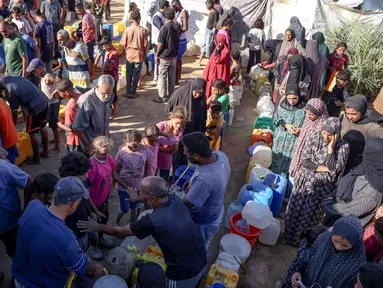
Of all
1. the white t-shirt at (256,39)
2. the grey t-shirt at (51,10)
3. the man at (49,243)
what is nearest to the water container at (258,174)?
the man at (49,243)

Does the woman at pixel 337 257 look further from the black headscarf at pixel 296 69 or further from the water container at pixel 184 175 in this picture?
the black headscarf at pixel 296 69

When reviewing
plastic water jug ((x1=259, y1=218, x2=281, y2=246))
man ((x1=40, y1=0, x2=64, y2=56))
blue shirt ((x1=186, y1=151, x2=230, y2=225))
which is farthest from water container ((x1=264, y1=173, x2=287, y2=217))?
man ((x1=40, y1=0, x2=64, y2=56))

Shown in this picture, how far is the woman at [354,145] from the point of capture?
4828 millimetres

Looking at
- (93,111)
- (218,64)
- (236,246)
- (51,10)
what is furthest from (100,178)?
(51,10)

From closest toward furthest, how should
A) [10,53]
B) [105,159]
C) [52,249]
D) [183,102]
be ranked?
1. [52,249]
2. [105,159]
3. [183,102]
4. [10,53]

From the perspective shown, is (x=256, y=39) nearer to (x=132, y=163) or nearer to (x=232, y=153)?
(x=232, y=153)

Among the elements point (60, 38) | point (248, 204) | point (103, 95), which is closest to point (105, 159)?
point (103, 95)

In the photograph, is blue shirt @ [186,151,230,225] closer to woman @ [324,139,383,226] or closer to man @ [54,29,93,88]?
woman @ [324,139,383,226]

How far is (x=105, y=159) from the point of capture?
13.4ft

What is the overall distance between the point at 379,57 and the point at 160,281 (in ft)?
29.2

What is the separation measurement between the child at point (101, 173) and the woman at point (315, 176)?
227 cm

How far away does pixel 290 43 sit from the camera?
27.8ft

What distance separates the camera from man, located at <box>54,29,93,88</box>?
6770mm

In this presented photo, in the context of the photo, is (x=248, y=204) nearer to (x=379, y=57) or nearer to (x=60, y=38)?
(x=60, y=38)
